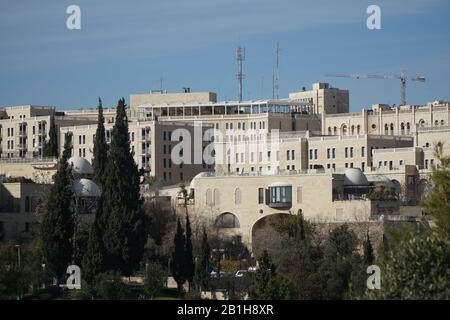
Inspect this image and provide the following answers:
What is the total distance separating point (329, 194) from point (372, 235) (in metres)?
7.52

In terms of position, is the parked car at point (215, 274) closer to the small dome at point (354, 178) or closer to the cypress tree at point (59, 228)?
the cypress tree at point (59, 228)

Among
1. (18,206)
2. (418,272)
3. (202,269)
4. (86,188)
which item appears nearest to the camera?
(418,272)

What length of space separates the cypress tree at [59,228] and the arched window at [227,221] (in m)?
20.6

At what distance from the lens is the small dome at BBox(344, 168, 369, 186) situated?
328ft

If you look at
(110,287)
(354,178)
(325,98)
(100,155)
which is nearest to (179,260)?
(110,287)

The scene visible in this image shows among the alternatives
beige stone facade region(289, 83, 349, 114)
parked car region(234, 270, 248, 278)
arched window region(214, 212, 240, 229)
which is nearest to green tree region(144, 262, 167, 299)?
parked car region(234, 270, 248, 278)

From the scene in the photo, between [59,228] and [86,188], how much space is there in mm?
14912

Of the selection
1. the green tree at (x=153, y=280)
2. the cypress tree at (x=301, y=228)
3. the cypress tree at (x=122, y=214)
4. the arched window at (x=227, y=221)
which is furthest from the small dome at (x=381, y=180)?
the green tree at (x=153, y=280)

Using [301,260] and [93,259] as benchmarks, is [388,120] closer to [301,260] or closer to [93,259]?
[301,260]

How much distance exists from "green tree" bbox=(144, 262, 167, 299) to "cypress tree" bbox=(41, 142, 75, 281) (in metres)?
4.42

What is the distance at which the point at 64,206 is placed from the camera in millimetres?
81438

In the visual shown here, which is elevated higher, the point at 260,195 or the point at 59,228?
the point at 260,195

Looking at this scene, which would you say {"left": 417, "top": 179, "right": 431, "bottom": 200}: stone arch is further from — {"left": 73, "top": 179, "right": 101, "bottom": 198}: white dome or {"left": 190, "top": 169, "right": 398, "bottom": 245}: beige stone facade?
{"left": 73, "top": 179, "right": 101, "bottom": 198}: white dome

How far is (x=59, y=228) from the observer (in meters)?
80.6
